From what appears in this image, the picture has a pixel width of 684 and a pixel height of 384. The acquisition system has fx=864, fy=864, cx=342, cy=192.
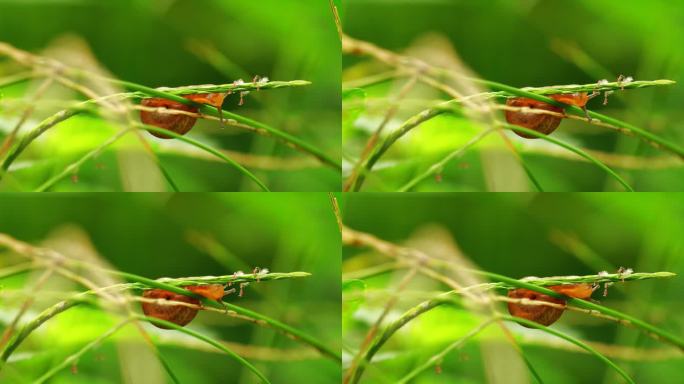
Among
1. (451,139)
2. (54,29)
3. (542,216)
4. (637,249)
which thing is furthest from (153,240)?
(637,249)

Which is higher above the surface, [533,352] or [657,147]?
[657,147]

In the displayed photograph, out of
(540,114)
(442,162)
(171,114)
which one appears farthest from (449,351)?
(171,114)

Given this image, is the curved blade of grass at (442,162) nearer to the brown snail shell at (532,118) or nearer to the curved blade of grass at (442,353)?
the brown snail shell at (532,118)

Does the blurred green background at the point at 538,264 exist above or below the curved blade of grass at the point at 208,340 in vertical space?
above

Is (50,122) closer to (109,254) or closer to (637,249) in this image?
(109,254)

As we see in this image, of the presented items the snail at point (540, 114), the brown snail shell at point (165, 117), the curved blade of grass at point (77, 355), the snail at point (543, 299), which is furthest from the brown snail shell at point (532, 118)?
the curved blade of grass at point (77, 355)

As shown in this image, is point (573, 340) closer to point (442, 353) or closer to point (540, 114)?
point (442, 353)
